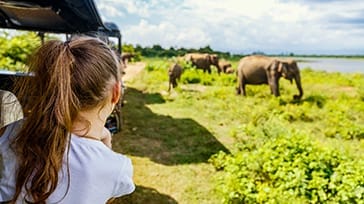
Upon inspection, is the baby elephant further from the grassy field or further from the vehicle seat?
the vehicle seat

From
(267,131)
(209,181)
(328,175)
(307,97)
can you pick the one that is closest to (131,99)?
(307,97)

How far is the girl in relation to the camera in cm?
96

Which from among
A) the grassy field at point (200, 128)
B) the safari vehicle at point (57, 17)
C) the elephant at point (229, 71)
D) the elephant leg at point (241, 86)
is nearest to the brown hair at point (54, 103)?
the safari vehicle at point (57, 17)

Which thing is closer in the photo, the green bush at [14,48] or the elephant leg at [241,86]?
the green bush at [14,48]

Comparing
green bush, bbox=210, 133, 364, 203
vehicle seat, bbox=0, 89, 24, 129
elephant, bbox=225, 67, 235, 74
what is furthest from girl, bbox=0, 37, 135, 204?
elephant, bbox=225, 67, 235, 74

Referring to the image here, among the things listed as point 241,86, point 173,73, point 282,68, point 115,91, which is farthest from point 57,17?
point 241,86

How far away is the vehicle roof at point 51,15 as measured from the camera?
2.85 metres

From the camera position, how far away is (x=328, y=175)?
3.30 meters

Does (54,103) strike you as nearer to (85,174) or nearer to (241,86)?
(85,174)

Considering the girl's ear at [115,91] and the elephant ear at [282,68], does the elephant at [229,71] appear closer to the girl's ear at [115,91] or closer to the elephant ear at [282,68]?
the elephant ear at [282,68]

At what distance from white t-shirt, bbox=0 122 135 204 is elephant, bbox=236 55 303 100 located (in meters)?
9.15

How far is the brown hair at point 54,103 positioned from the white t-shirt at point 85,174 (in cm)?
2

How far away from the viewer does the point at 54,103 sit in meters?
0.96

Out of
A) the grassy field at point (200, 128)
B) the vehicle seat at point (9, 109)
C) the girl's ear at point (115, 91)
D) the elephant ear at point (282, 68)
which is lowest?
the grassy field at point (200, 128)
